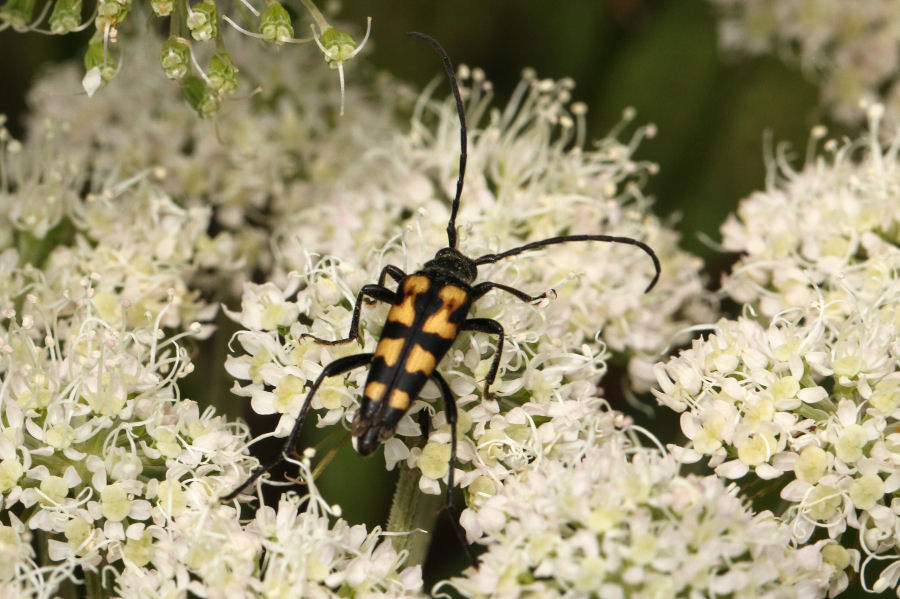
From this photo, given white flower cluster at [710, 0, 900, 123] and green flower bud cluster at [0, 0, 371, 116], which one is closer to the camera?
green flower bud cluster at [0, 0, 371, 116]

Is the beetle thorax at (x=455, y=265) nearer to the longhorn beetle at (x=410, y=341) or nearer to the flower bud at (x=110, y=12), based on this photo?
the longhorn beetle at (x=410, y=341)

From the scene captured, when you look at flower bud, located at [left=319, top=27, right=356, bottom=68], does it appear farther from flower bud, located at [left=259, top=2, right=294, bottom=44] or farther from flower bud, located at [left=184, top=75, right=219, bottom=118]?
flower bud, located at [left=184, top=75, right=219, bottom=118]

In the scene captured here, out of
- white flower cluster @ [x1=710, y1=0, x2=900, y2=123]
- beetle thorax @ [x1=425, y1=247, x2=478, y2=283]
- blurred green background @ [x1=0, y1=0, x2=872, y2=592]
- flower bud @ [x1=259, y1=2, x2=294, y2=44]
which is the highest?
white flower cluster @ [x1=710, y1=0, x2=900, y2=123]

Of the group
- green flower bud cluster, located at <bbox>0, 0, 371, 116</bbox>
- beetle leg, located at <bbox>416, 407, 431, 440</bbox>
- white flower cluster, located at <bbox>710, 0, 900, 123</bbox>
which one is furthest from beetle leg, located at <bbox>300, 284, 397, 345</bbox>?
white flower cluster, located at <bbox>710, 0, 900, 123</bbox>

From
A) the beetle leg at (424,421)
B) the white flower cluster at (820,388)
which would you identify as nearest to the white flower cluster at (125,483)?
the beetle leg at (424,421)

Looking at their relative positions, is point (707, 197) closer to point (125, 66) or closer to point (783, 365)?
point (783, 365)

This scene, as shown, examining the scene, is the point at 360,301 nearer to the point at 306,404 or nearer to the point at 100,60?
the point at 306,404

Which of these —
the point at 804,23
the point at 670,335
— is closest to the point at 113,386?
the point at 670,335

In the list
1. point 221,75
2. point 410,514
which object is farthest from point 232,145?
point 410,514
